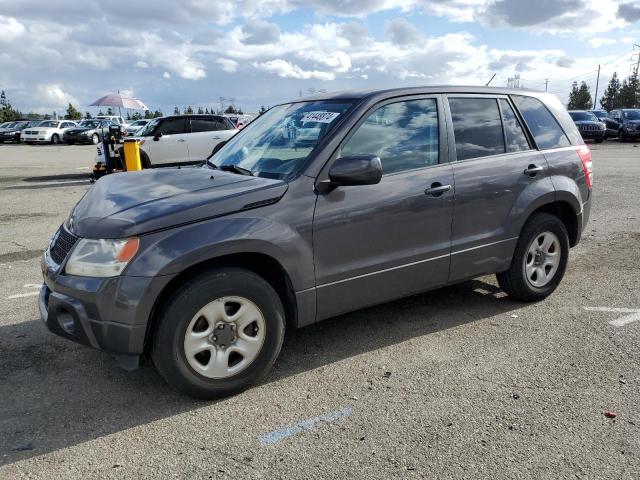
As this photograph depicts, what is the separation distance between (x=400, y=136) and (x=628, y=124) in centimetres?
2837

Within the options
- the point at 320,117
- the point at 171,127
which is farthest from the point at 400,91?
the point at 171,127

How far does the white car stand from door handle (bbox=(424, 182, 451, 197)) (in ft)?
118

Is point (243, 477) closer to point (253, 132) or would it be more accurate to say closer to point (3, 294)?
point (253, 132)

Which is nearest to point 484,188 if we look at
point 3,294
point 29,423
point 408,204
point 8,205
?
point 408,204

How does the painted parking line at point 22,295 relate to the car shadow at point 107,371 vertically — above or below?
above

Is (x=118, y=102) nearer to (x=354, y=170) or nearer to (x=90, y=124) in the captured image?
(x=90, y=124)

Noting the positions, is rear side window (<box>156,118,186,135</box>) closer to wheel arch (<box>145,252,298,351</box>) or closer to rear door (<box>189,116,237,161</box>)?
rear door (<box>189,116,237,161</box>)

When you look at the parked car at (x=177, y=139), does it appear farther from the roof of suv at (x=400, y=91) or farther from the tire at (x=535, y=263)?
the tire at (x=535, y=263)

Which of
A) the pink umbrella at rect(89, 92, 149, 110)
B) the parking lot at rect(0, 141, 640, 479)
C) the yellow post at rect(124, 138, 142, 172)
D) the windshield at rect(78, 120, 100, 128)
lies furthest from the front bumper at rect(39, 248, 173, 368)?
the windshield at rect(78, 120, 100, 128)

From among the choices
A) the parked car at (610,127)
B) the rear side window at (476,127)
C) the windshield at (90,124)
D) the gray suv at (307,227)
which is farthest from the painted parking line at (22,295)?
the windshield at (90,124)

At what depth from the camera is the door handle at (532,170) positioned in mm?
4344

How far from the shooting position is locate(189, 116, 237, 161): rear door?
1463 centimetres

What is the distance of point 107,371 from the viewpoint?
11.6ft

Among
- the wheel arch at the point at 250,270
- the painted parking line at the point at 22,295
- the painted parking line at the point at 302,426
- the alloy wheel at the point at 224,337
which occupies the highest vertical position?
the wheel arch at the point at 250,270
